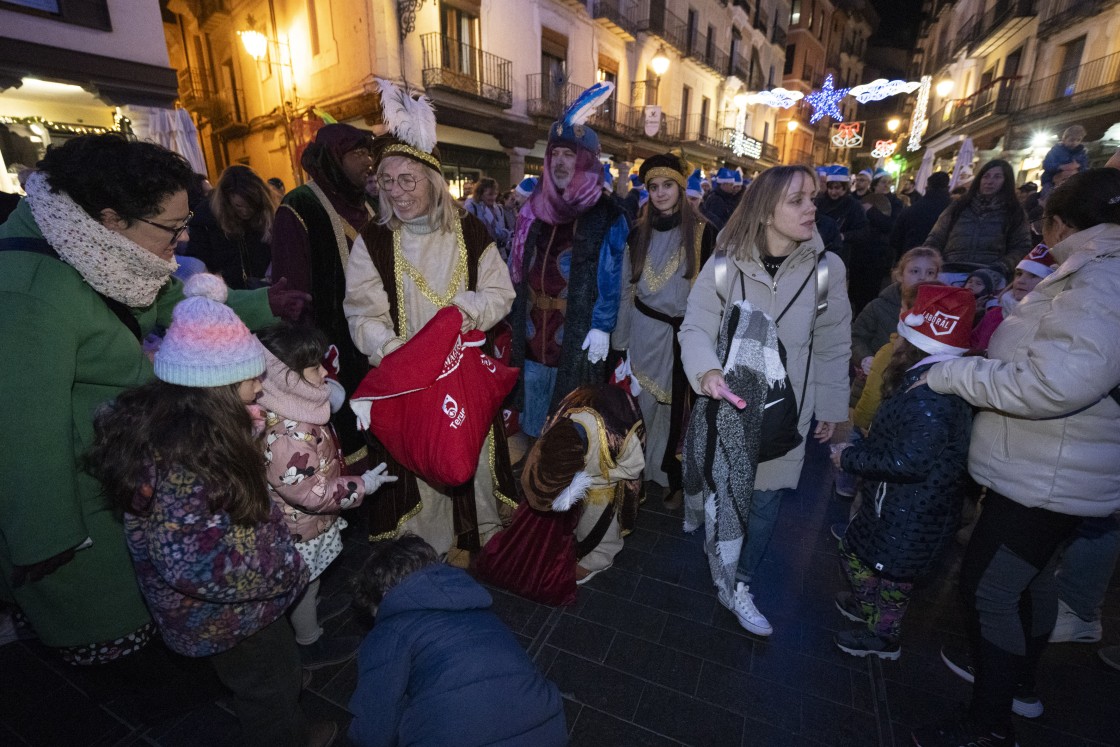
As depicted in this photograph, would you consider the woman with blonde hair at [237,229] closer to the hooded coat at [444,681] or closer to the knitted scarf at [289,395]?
the knitted scarf at [289,395]

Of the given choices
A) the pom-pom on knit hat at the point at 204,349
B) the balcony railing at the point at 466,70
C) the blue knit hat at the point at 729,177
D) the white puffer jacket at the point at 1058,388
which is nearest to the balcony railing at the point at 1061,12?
the blue knit hat at the point at 729,177

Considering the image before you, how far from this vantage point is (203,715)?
2.18 m

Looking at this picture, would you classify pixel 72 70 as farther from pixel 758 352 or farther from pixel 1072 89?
pixel 1072 89

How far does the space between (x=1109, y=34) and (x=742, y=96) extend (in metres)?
16.2

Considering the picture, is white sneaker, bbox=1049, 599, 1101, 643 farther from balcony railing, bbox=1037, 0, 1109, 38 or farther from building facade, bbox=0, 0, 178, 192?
balcony railing, bbox=1037, 0, 1109, 38

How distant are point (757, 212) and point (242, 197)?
3.68 metres

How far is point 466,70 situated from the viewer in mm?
14406

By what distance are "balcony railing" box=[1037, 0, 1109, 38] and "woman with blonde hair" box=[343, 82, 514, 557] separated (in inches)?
923

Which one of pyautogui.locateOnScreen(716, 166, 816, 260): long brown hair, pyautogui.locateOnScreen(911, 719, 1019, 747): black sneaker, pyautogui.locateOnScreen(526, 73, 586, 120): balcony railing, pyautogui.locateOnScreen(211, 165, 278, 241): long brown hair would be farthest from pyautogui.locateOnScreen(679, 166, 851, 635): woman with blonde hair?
pyautogui.locateOnScreen(526, 73, 586, 120): balcony railing

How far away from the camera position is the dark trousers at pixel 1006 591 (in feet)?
5.84

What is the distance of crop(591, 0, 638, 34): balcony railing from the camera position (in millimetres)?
18188

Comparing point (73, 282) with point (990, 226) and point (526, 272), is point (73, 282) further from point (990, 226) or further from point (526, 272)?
point (990, 226)

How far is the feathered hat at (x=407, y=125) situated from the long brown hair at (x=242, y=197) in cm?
187

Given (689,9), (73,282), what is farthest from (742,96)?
(73,282)
